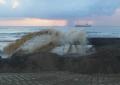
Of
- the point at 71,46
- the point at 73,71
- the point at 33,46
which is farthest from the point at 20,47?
the point at 73,71

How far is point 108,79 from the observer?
937 cm

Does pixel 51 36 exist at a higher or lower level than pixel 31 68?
higher

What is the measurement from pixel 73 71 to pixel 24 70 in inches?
64.8

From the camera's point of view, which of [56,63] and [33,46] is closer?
[56,63]

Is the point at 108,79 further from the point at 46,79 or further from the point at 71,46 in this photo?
the point at 71,46

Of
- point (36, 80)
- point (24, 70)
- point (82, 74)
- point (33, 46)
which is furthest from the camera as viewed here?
point (33, 46)

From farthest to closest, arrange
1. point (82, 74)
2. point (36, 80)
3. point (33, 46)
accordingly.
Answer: point (33, 46), point (82, 74), point (36, 80)

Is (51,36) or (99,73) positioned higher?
(51,36)

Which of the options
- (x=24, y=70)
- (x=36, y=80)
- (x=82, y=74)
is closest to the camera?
(x=36, y=80)

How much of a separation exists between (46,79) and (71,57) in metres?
2.71

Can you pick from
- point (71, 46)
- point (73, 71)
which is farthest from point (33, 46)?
point (73, 71)

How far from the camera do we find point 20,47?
1425 centimetres

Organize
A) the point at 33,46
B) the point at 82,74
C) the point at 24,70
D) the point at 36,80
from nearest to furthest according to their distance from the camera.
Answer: the point at 36,80
the point at 82,74
the point at 24,70
the point at 33,46

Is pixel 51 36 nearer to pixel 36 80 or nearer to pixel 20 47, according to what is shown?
pixel 20 47
